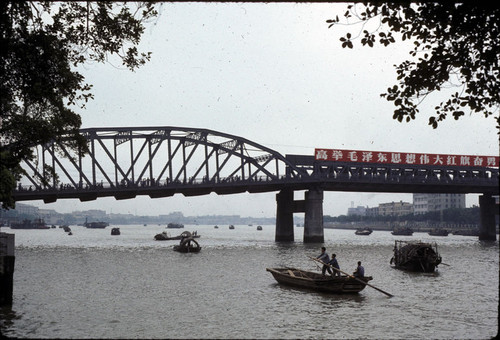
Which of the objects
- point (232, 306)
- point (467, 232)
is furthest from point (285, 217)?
point (467, 232)

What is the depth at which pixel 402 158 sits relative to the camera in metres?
119

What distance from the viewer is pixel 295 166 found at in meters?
113

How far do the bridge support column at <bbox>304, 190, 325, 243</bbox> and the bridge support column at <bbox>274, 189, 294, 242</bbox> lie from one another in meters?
5.85

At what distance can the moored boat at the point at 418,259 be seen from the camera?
52.8 m

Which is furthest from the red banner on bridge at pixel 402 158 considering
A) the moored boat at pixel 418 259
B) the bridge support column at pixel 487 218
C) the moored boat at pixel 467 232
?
the moored boat at pixel 418 259

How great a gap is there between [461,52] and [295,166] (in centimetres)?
9809

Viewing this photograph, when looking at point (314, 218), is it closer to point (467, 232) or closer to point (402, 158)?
point (402, 158)

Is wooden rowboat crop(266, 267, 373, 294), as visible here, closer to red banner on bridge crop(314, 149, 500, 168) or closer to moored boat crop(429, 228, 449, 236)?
red banner on bridge crop(314, 149, 500, 168)

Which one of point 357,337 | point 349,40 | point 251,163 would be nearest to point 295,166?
point 251,163

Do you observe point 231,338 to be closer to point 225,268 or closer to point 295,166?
point 225,268

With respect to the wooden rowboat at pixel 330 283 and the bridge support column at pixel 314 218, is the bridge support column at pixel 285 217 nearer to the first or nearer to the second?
the bridge support column at pixel 314 218

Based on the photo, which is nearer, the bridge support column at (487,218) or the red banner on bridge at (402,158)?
the red banner on bridge at (402,158)

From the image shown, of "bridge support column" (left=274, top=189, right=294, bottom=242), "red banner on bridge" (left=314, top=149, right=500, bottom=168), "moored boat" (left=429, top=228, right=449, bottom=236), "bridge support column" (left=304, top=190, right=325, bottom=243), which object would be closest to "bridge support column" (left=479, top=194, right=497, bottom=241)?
"red banner on bridge" (left=314, top=149, right=500, bottom=168)

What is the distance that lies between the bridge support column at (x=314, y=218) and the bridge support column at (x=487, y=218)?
52.2 metres
